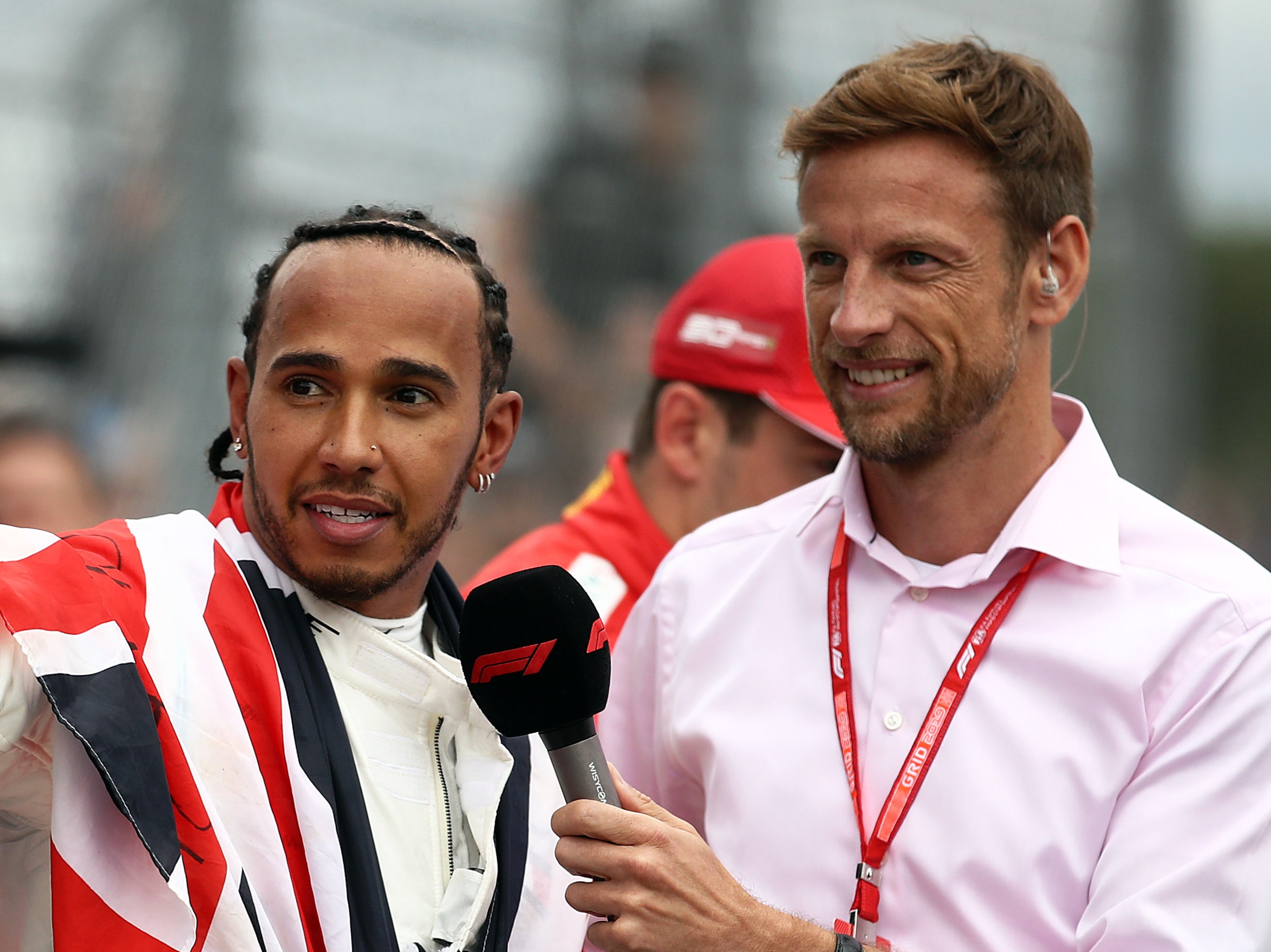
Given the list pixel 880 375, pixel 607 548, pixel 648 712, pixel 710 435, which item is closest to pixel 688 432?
pixel 710 435

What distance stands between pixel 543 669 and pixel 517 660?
4cm

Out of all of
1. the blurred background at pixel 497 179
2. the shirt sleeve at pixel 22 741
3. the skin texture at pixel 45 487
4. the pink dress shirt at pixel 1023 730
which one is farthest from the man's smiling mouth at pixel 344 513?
the skin texture at pixel 45 487

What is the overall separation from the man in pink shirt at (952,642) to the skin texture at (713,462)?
2.47ft

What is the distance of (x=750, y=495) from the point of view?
137 inches

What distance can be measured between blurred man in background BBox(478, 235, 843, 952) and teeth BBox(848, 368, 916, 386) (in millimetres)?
935

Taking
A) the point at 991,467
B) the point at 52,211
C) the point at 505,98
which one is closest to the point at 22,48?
the point at 52,211

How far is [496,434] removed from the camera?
2.30 metres

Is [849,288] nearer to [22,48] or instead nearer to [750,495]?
[750,495]

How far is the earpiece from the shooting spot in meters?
2.48

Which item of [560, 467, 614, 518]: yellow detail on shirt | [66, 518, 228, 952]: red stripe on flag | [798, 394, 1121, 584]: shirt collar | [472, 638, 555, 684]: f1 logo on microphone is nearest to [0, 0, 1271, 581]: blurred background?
[798, 394, 1121, 584]: shirt collar

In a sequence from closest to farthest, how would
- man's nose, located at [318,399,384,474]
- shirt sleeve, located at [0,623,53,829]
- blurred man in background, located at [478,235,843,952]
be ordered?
shirt sleeve, located at [0,623,53,829] < man's nose, located at [318,399,384,474] < blurred man in background, located at [478,235,843,952]

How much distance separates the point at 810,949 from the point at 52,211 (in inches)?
121

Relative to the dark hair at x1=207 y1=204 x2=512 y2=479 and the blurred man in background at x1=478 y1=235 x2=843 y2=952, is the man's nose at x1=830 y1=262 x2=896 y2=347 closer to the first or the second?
the dark hair at x1=207 y1=204 x2=512 y2=479

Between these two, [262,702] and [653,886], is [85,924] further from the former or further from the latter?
[653,886]
